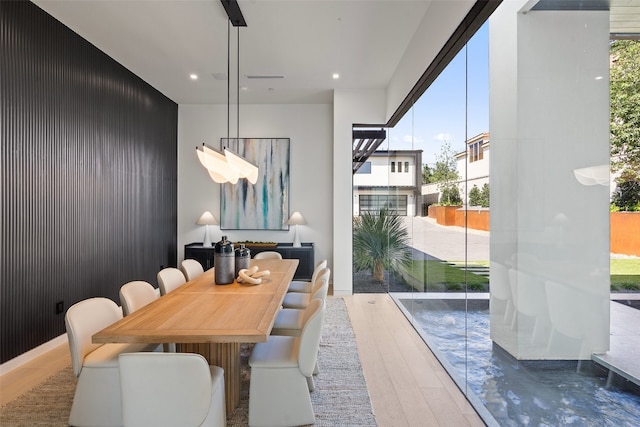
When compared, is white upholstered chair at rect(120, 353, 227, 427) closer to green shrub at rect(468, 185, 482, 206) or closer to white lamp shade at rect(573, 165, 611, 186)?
white lamp shade at rect(573, 165, 611, 186)

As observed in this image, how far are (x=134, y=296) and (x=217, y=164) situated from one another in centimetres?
123

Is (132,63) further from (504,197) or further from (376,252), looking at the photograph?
(504,197)

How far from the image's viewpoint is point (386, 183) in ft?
A: 17.4

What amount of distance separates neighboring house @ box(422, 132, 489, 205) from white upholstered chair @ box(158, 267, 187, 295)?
2561 mm

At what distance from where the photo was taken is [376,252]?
17.8 feet

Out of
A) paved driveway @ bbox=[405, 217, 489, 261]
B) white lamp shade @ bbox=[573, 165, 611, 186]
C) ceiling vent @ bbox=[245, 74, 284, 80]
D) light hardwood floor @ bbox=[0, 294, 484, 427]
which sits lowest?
light hardwood floor @ bbox=[0, 294, 484, 427]

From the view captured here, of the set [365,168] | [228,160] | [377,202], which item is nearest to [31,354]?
[228,160]

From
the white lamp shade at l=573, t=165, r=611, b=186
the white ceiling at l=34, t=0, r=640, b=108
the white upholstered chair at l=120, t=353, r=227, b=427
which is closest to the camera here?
the white lamp shade at l=573, t=165, r=611, b=186

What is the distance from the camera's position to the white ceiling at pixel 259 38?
320cm

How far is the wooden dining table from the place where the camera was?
5.50 feet

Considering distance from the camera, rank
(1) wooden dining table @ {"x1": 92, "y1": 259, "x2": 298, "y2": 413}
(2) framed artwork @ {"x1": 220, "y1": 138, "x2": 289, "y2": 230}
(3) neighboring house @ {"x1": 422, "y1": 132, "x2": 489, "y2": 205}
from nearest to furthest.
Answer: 1. (1) wooden dining table @ {"x1": 92, "y1": 259, "x2": 298, "y2": 413}
2. (3) neighboring house @ {"x1": 422, "y1": 132, "x2": 489, "y2": 205}
3. (2) framed artwork @ {"x1": 220, "y1": 138, "x2": 289, "y2": 230}

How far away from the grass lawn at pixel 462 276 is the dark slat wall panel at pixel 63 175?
3.71m

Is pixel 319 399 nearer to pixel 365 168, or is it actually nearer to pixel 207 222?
pixel 365 168

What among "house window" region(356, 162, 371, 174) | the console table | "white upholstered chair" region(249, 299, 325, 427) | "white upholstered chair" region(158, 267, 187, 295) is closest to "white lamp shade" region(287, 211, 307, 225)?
the console table
